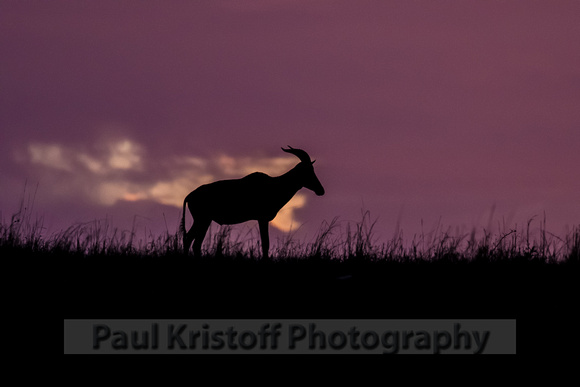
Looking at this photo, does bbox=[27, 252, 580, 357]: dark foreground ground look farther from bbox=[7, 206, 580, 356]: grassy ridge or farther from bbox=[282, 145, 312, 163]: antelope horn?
bbox=[282, 145, 312, 163]: antelope horn

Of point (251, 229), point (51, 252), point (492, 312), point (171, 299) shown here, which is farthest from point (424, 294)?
point (51, 252)

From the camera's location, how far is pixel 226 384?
7.31 metres

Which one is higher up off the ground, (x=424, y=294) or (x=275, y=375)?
(x=424, y=294)

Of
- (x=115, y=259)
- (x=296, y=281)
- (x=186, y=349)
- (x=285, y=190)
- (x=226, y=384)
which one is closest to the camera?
(x=226, y=384)

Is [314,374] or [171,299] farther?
[171,299]

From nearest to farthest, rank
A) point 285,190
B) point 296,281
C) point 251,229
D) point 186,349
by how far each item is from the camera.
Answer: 1. point 186,349
2. point 296,281
3. point 251,229
4. point 285,190

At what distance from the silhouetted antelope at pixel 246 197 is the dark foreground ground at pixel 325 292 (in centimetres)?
373

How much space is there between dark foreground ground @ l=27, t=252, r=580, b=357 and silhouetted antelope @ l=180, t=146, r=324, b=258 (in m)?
3.73

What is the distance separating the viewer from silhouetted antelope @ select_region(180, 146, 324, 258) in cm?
1473

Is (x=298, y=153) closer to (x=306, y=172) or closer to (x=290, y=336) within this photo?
(x=306, y=172)

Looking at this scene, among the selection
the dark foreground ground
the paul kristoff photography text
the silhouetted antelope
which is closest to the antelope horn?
the silhouetted antelope

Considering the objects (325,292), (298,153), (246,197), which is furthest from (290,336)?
(298,153)

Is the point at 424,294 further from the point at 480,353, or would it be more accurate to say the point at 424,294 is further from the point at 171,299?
the point at 171,299

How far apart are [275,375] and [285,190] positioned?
7.97 meters
